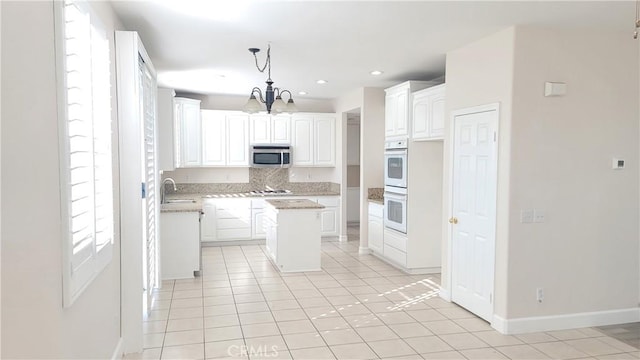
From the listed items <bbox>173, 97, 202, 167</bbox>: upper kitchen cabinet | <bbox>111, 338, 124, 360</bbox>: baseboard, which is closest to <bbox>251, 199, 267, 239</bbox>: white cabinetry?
<bbox>173, 97, 202, 167</bbox>: upper kitchen cabinet

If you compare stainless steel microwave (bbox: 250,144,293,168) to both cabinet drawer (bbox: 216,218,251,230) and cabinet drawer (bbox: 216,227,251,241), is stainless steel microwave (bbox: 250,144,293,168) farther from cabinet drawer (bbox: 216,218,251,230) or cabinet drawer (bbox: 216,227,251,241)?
cabinet drawer (bbox: 216,227,251,241)

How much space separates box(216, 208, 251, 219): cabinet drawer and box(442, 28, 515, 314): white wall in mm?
4414

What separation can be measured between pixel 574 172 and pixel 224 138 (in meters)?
5.64

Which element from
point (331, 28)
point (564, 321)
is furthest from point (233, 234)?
point (564, 321)

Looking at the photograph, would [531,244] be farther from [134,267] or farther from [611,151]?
[134,267]

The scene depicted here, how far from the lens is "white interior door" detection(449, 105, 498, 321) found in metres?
4.06

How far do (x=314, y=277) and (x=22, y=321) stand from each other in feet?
14.5

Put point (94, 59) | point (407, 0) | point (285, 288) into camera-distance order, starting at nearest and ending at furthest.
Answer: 1. point (94, 59)
2. point (407, 0)
3. point (285, 288)

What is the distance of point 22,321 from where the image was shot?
59.3 inches

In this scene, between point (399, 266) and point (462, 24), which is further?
point (399, 266)

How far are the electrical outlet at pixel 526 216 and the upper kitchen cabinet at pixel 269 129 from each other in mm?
5067

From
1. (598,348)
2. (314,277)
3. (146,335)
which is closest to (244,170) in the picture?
(314,277)

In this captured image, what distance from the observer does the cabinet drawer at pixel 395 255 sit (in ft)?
19.6

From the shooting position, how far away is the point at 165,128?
5805 millimetres
